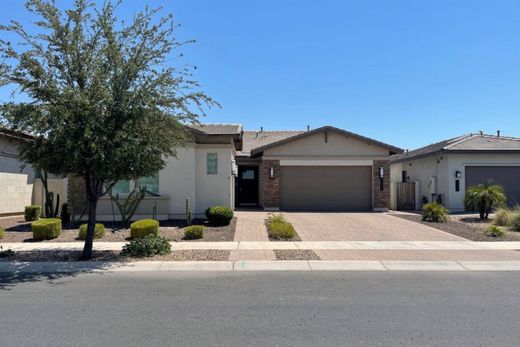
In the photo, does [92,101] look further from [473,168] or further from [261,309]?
[473,168]

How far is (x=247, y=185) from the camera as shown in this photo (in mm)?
26578

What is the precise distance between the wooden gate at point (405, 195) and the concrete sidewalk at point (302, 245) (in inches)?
487

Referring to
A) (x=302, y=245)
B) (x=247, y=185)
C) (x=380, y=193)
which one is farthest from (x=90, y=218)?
(x=380, y=193)

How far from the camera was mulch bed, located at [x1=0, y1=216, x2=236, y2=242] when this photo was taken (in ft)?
46.0

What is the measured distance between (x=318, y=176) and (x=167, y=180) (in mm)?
8832

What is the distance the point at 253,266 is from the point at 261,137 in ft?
70.7

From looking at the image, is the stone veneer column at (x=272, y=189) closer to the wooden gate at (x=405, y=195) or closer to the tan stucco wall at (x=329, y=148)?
the tan stucco wall at (x=329, y=148)

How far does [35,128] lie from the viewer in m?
9.98

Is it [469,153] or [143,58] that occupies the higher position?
[143,58]

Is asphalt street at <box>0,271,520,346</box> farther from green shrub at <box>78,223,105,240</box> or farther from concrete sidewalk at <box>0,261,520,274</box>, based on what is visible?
green shrub at <box>78,223,105,240</box>

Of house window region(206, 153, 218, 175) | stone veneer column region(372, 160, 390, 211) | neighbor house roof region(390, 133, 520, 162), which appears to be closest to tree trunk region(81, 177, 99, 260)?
house window region(206, 153, 218, 175)

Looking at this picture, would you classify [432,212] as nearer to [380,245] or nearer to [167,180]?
[380,245]

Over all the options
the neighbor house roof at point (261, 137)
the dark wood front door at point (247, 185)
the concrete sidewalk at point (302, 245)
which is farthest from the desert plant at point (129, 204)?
the neighbor house roof at point (261, 137)

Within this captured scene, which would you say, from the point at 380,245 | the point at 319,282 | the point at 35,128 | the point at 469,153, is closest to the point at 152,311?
the point at 319,282
